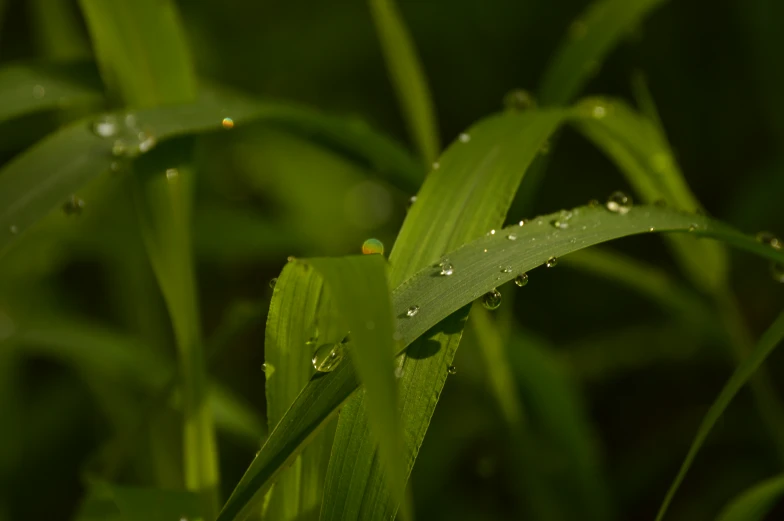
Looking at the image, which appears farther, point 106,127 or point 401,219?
point 401,219

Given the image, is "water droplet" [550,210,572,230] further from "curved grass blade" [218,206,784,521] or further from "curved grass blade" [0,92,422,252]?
"curved grass blade" [0,92,422,252]

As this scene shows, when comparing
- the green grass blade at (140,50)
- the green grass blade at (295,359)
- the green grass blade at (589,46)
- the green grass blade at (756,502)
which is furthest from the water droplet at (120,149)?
the green grass blade at (756,502)

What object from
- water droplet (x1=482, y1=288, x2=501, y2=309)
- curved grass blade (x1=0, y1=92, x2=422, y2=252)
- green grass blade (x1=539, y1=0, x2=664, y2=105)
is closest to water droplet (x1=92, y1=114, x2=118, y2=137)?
curved grass blade (x1=0, y1=92, x2=422, y2=252)

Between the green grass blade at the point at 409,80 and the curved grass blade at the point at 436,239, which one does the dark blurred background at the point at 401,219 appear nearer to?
the green grass blade at the point at 409,80

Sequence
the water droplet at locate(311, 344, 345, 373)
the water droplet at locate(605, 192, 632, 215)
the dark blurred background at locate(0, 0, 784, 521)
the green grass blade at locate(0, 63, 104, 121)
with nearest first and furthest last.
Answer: the water droplet at locate(311, 344, 345, 373), the water droplet at locate(605, 192, 632, 215), the green grass blade at locate(0, 63, 104, 121), the dark blurred background at locate(0, 0, 784, 521)

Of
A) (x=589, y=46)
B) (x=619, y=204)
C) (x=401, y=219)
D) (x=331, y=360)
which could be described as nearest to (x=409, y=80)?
(x=589, y=46)

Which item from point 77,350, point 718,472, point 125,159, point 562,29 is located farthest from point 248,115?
point 562,29

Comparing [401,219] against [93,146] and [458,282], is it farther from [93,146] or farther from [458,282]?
[458,282]
